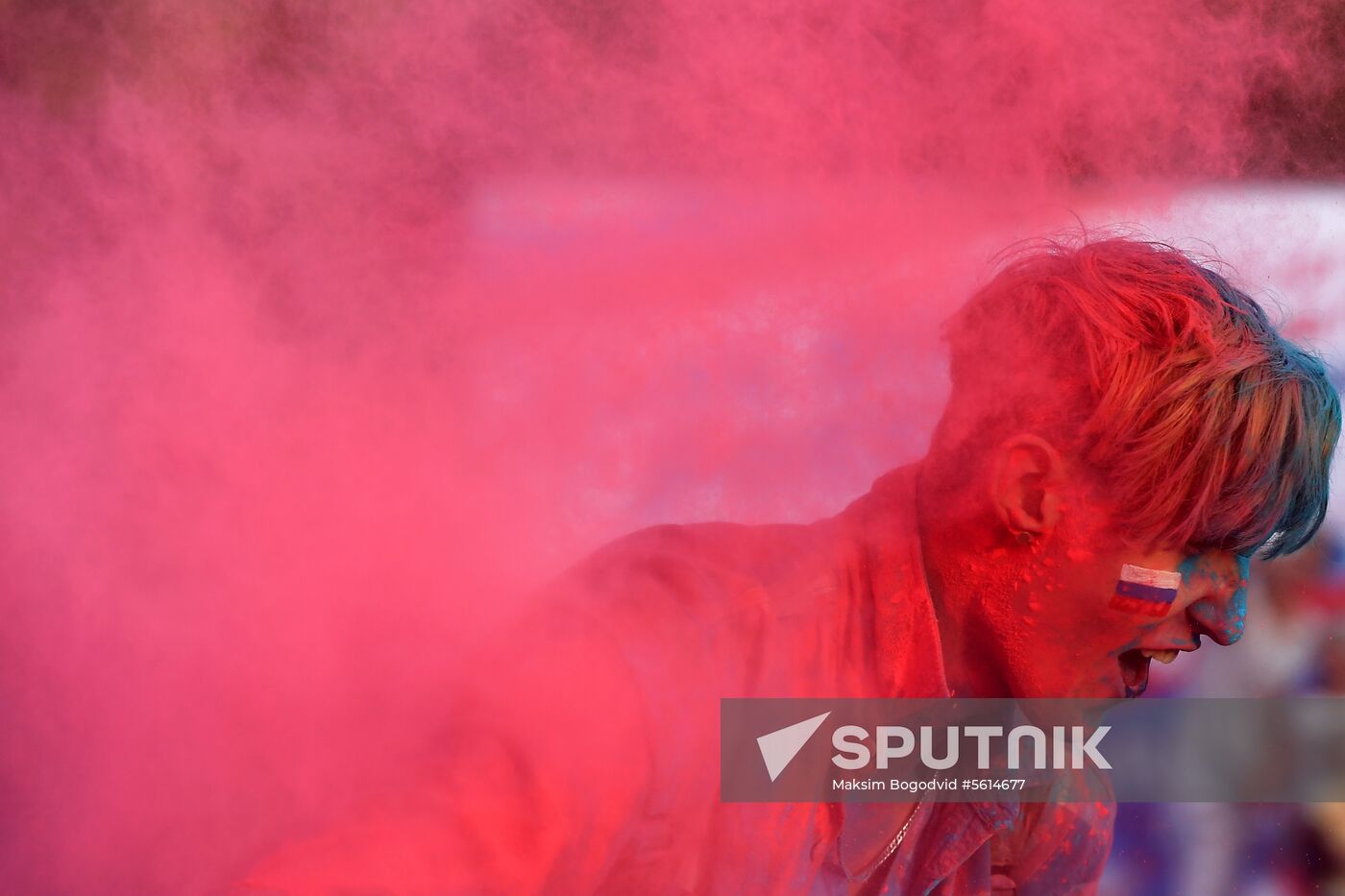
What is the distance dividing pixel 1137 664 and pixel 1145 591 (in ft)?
0.49

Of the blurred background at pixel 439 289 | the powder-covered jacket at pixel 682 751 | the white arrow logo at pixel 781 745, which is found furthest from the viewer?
the white arrow logo at pixel 781 745

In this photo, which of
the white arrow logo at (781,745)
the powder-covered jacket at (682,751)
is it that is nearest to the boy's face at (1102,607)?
the powder-covered jacket at (682,751)

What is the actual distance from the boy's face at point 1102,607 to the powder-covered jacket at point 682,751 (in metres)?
0.11

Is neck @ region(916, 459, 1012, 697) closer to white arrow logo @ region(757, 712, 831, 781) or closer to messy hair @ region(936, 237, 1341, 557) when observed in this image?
messy hair @ region(936, 237, 1341, 557)

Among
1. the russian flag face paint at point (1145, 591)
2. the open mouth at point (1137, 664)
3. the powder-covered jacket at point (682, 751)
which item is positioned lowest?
the powder-covered jacket at point (682, 751)

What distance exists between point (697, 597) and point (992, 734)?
46 cm

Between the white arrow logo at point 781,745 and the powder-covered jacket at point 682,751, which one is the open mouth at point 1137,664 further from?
the white arrow logo at point 781,745

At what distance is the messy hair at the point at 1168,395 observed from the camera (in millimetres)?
1231

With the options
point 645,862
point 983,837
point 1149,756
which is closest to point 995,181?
point 983,837

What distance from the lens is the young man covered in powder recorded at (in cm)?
115

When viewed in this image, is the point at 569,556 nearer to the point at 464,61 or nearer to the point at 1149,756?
the point at 464,61

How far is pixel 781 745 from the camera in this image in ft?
4.15

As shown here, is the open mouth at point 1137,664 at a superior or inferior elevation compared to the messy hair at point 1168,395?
inferior

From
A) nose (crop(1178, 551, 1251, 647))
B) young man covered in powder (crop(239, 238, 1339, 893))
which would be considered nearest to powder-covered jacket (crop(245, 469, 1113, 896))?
young man covered in powder (crop(239, 238, 1339, 893))
